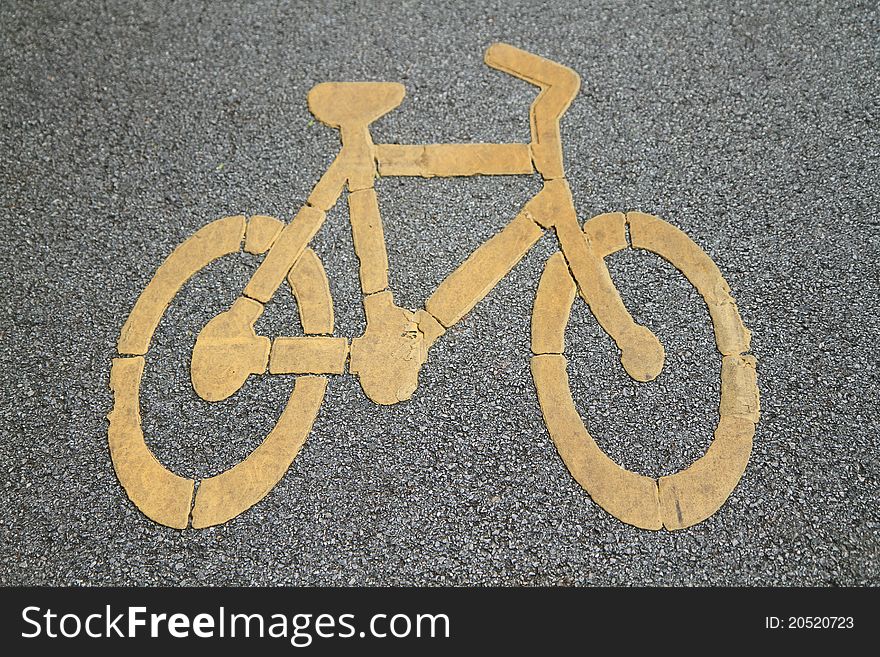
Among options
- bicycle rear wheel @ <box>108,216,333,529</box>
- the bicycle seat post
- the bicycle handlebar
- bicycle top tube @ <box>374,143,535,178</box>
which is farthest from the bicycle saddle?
bicycle rear wheel @ <box>108,216,333,529</box>

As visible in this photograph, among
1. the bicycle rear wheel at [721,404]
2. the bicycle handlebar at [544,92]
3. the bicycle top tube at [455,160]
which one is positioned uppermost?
the bicycle handlebar at [544,92]

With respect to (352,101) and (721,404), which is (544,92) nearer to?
(352,101)

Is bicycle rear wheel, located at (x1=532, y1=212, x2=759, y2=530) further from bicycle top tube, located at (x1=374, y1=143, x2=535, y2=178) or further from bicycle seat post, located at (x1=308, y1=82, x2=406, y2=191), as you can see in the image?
bicycle seat post, located at (x1=308, y1=82, x2=406, y2=191)

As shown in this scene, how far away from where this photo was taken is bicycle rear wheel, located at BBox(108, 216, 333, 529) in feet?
7.81

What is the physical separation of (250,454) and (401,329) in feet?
2.46

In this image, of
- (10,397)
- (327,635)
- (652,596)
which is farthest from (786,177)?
(10,397)

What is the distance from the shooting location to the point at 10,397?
2.60 meters

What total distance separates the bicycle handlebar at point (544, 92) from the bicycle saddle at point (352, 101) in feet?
1.76

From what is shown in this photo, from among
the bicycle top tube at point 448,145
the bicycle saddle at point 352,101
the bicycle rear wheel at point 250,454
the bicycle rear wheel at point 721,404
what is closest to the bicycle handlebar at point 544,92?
the bicycle top tube at point 448,145

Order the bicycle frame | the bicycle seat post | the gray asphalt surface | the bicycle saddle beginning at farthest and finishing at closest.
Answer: the bicycle saddle < the bicycle seat post < the bicycle frame < the gray asphalt surface

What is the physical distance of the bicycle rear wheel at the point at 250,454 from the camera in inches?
93.7

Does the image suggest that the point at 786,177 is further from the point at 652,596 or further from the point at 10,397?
the point at 10,397

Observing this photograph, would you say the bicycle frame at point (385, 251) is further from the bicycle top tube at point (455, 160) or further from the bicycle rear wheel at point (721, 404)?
the bicycle rear wheel at point (721, 404)

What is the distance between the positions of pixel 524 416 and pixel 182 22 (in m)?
2.78
